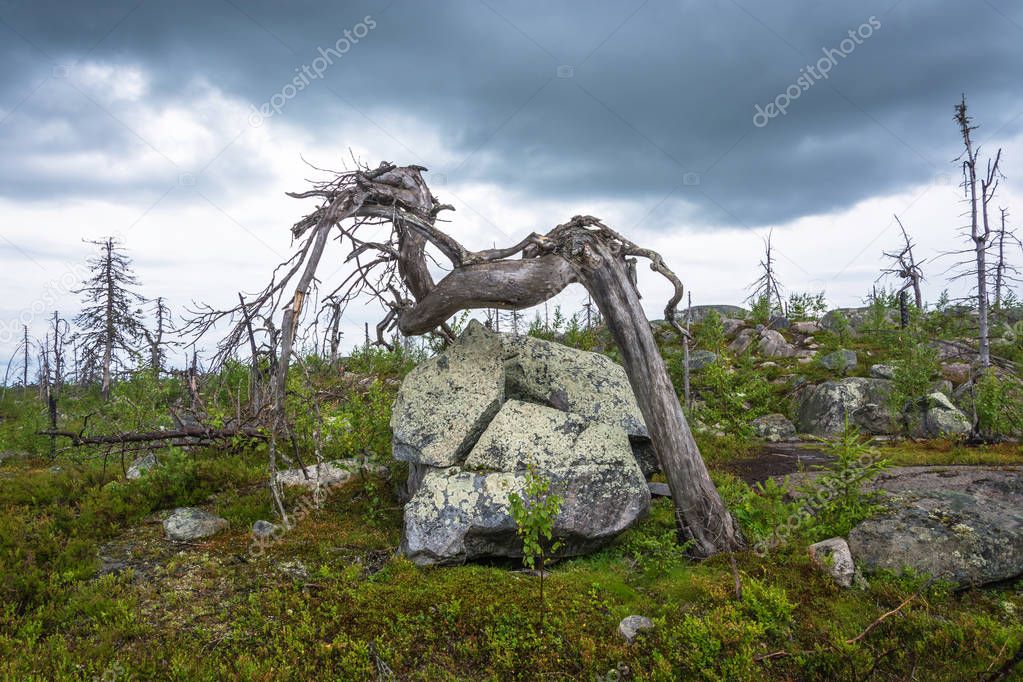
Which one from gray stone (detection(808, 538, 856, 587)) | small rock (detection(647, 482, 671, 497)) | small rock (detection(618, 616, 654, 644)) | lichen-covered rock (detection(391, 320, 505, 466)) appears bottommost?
small rock (detection(618, 616, 654, 644))

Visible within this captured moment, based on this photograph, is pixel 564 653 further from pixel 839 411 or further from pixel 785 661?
pixel 839 411

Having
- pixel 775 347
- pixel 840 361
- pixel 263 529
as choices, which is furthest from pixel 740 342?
pixel 263 529

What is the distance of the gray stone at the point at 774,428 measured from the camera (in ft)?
58.8

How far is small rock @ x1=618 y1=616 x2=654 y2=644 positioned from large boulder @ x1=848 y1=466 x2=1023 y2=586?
3103 mm

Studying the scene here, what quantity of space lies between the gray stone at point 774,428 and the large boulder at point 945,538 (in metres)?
9.85

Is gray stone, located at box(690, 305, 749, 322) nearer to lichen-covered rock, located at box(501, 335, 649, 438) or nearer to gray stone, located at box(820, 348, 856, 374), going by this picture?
gray stone, located at box(820, 348, 856, 374)

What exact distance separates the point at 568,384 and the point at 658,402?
176 centimetres

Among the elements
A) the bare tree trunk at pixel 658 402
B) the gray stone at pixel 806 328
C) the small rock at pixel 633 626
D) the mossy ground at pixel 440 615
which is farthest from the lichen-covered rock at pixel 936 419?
the small rock at pixel 633 626

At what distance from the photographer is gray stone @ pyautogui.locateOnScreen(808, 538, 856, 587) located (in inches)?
269

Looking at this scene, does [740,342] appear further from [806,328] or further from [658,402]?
[658,402]

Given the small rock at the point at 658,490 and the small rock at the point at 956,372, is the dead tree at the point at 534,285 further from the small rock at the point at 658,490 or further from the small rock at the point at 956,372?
the small rock at the point at 956,372

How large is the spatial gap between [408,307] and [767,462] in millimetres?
9214

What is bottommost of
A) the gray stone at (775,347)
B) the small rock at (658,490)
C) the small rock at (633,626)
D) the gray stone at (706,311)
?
the small rock at (633,626)

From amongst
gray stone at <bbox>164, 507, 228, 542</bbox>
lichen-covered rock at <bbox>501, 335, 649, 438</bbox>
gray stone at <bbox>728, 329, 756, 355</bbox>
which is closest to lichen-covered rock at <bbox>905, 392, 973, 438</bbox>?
gray stone at <bbox>728, 329, 756, 355</bbox>
